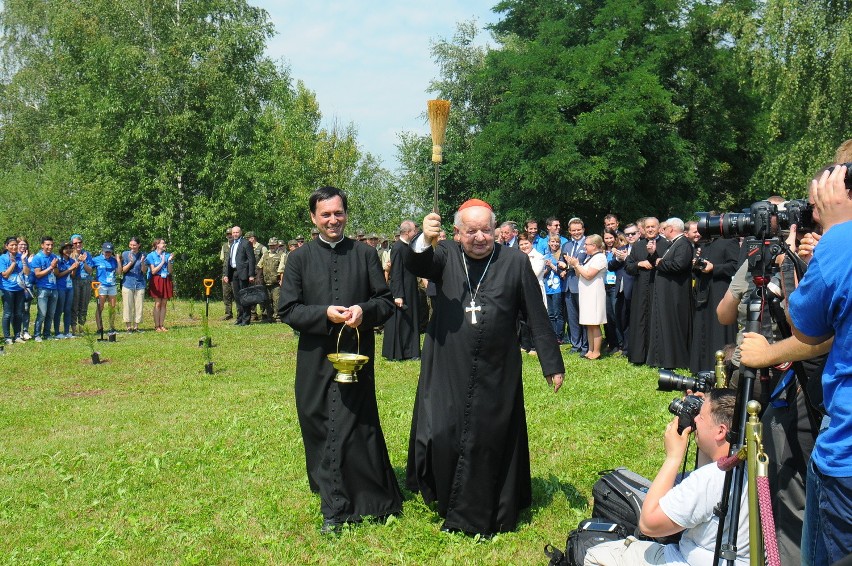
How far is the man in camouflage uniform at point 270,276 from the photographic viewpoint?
2111cm

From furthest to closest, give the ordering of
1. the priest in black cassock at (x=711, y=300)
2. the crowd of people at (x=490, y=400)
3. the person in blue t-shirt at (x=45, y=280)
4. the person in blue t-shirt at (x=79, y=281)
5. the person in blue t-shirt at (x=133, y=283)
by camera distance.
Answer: the person in blue t-shirt at (x=79, y=281)
the person in blue t-shirt at (x=133, y=283)
the person in blue t-shirt at (x=45, y=280)
the priest in black cassock at (x=711, y=300)
the crowd of people at (x=490, y=400)

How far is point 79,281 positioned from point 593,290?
1253 cm

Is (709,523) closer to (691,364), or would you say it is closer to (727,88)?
(691,364)

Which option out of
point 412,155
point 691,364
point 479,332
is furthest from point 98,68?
point 479,332

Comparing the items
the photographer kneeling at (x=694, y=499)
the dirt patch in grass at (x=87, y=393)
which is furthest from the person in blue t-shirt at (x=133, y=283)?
the photographer kneeling at (x=694, y=499)

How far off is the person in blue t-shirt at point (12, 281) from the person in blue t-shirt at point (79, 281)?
141 cm

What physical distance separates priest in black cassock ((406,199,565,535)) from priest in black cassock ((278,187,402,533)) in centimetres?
37

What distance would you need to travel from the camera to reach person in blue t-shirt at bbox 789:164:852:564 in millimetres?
2736

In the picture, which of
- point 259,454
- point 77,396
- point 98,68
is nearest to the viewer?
point 259,454

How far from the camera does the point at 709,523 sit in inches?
145

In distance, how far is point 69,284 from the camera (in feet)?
59.1

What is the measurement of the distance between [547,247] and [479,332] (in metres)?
10.3

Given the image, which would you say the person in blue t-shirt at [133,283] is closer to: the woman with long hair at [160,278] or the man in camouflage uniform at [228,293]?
the woman with long hair at [160,278]

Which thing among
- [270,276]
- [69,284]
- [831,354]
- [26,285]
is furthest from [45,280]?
[831,354]
